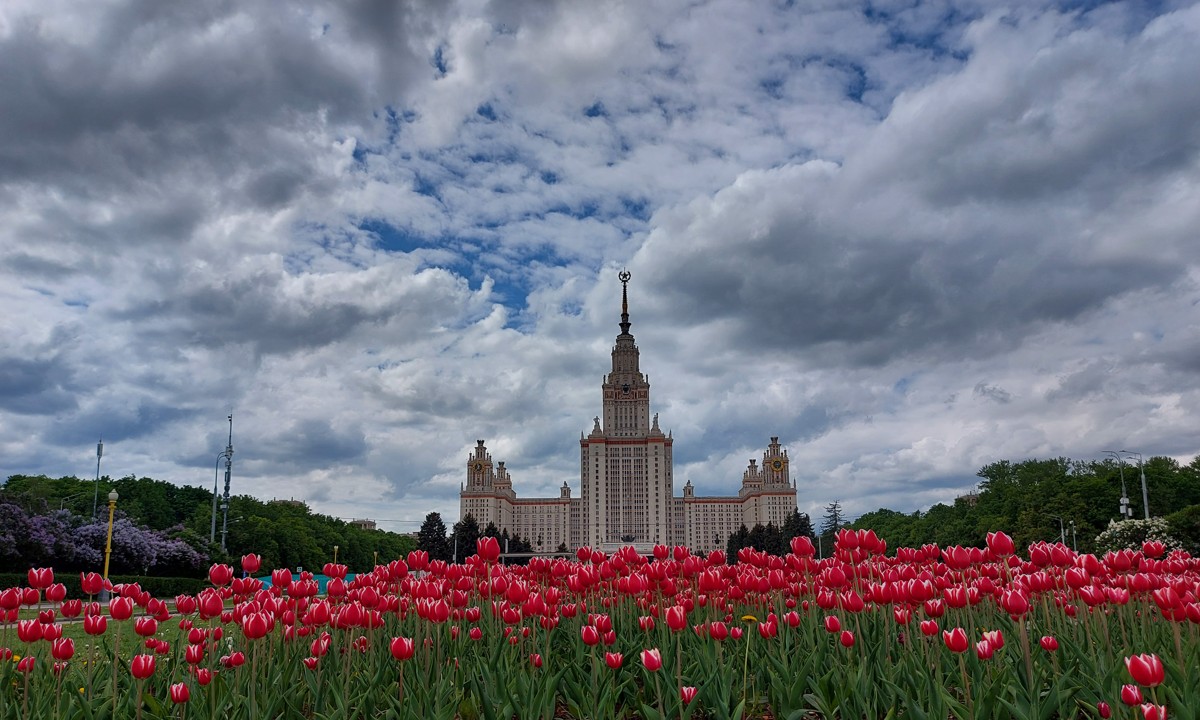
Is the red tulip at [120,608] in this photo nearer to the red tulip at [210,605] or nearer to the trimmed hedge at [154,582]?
the red tulip at [210,605]

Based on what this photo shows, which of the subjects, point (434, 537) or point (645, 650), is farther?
point (434, 537)

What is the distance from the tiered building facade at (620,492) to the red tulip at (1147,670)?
6763 inches

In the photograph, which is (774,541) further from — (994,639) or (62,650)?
(62,650)

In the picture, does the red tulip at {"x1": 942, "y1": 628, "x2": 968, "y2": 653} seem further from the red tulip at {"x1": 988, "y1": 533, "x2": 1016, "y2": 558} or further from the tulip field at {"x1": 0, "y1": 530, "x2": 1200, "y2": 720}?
the red tulip at {"x1": 988, "y1": 533, "x2": 1016, "y2": 558}

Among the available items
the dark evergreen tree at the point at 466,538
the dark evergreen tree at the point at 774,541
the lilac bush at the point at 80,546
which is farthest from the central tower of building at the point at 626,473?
the lilac bush at the point at 80,546

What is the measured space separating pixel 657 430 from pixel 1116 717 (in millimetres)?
183136

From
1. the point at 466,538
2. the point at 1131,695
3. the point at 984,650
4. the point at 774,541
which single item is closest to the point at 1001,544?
the point at 984,650

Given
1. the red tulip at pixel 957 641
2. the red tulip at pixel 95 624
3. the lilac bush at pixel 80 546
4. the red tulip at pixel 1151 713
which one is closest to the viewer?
the red tulip at pixel 1151 713

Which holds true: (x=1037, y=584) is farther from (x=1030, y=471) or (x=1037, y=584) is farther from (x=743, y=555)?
(x=1030, y=471)

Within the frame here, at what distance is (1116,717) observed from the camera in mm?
4660

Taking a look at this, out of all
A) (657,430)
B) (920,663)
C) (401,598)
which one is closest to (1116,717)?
(920,663)

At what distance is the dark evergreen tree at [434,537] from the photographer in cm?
9338

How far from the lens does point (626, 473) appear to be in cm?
18300

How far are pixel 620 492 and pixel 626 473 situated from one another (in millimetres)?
4397
